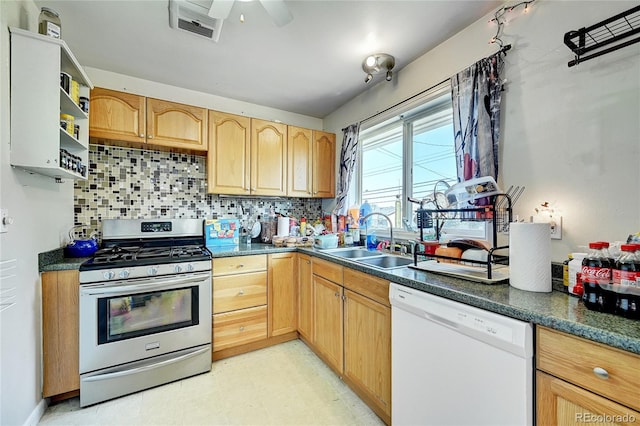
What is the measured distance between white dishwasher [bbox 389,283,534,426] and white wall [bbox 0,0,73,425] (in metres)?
1.91

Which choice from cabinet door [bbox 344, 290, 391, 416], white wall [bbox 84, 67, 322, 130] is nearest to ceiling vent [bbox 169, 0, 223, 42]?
white wall [bbox 84, 67, 322, 130]

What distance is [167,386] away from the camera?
1.88 meters

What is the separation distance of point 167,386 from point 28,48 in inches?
86.2

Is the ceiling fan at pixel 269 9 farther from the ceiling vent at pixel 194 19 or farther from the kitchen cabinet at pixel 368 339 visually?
the kitchen cabinet at pixel 368 339

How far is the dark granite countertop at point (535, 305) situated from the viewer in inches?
28.4

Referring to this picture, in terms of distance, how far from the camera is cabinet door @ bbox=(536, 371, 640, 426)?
697 millimetres

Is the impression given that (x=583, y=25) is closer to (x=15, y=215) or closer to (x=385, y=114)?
(x=385, y=114)

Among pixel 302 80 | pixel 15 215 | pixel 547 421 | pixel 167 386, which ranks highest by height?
pixel 302 80

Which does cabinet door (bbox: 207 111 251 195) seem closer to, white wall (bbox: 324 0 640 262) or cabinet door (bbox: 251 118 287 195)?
cabinet door (bbox: 251 118 287 195)

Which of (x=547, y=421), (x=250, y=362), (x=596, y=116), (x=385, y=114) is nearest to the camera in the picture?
(x=547, y=421)

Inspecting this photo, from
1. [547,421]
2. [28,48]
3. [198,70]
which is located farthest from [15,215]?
[547,421]

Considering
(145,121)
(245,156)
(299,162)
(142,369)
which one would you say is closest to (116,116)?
(145,121)

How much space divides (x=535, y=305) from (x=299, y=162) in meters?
2.45

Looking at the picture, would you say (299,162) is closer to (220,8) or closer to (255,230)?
(255,230)
